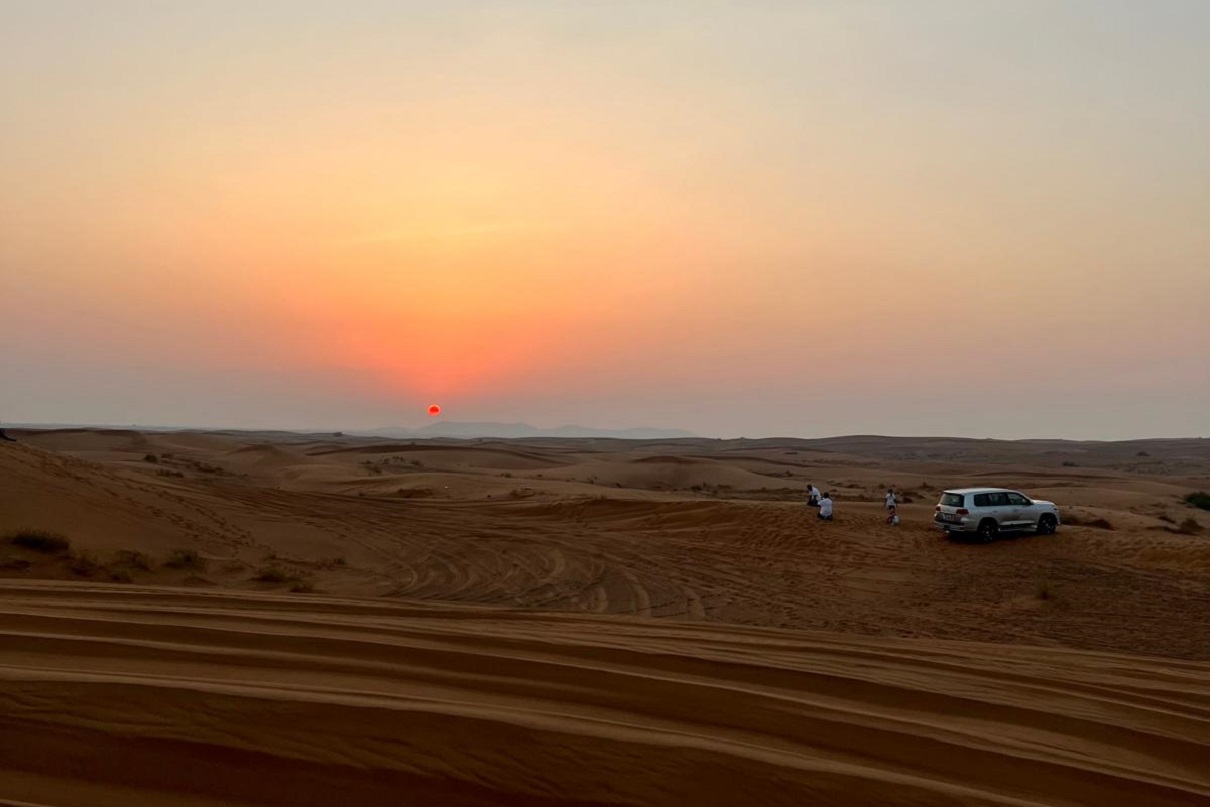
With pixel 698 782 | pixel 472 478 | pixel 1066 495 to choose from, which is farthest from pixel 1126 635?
pixel 472 478

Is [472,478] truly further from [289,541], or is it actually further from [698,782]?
[698,782]

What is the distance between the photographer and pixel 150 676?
432 cm

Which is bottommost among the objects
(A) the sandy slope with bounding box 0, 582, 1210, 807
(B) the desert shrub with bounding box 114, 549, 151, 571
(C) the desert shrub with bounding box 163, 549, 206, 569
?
(C) the desert shrub with bounding box 163, 549, 206, 569

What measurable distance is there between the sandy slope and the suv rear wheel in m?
14.5

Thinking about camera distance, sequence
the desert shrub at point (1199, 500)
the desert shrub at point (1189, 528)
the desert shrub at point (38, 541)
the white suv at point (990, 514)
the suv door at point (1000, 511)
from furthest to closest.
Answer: the desert shrub at point (1199, 500)
the desert shrub at point (1189, 528)
the suv door at point (1000, 511)
the white suv at point (990, 514)
the desert shrub at point (38, 541)

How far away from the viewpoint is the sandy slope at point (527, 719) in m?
3.44

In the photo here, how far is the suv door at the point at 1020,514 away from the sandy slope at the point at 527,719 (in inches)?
604

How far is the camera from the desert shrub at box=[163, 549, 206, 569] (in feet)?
41.9

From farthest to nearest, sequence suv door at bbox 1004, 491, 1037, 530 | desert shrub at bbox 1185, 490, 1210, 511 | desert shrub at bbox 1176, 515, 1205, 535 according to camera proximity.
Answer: desert shrub at bbox 1185, 490, 1210, 511
desert shrub at bbox 1176, 515, 1205, 535
suv door at bbox 1004, 491, 1037, 530

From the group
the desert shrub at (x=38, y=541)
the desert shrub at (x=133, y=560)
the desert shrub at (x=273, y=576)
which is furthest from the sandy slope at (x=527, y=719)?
the desert shrub at (x=273, y=576)

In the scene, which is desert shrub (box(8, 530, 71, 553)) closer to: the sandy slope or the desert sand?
the desert sand

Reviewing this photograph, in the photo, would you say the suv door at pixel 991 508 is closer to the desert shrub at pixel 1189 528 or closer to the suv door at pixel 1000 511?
the suv door at pixel 1000 511

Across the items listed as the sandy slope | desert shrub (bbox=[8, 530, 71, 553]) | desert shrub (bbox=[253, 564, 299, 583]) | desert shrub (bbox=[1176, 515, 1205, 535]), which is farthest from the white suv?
desert shrub (bbox=[8, 530, 71, 553])

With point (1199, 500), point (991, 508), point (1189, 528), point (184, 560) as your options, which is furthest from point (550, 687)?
point (1199, 500)
